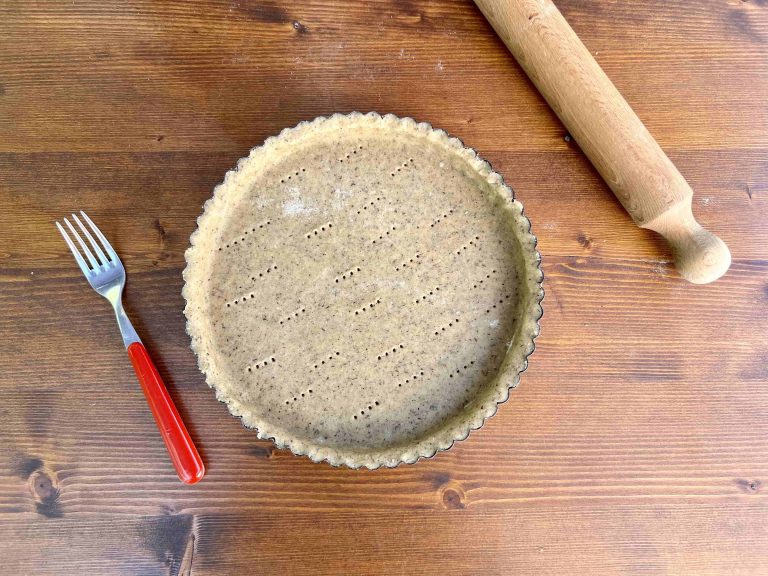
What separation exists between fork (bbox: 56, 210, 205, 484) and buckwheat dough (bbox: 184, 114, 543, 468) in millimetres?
181

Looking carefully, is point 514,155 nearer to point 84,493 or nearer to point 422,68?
point 422,68

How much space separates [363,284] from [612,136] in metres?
0.68

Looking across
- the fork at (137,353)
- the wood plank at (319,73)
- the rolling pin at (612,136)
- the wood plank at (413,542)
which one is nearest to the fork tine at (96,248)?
the fork at (137,353)

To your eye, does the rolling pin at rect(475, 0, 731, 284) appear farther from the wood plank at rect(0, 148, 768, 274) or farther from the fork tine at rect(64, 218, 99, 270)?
the fork tine at rect(64, 218, 99, 270)

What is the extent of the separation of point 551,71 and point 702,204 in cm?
53

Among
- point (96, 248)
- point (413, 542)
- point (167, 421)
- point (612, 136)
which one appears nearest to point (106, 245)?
point (96, 248)

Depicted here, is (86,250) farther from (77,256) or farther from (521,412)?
(521,412)

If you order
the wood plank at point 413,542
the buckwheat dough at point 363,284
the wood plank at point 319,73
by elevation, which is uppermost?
the wood plank at point 319,73

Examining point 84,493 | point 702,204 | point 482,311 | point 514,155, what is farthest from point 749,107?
point 84,493

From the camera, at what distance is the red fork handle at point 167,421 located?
1.30 m

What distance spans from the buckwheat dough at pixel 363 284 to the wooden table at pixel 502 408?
0.51ft

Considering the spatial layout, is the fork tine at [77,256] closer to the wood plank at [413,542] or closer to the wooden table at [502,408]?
the wooden table at [502,408]

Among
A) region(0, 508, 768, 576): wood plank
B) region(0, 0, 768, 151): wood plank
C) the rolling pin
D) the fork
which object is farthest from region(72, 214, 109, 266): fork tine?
the rolling pin

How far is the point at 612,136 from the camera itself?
52.0 inches
